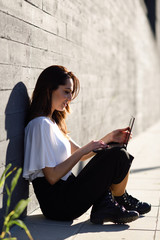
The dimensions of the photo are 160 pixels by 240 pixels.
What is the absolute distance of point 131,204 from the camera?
12.4ft

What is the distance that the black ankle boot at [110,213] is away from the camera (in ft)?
11.3

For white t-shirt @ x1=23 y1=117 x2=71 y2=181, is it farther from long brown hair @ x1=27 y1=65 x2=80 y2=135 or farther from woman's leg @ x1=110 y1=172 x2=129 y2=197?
woman's leg @ x1=110 y1=172 x2=129 y2=197

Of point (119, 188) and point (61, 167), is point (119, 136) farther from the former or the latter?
point (61, 167)

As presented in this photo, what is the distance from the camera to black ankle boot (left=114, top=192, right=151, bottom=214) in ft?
12.2

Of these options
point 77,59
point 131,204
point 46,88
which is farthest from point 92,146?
point 77,59

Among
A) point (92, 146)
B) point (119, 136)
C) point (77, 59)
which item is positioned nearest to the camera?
point (92, 146)

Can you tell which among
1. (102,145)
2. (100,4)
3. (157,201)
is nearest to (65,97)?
(102,145)

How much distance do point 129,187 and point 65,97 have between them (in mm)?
1912

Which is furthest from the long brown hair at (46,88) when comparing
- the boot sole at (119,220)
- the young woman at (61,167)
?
the boot sole at (119,220)

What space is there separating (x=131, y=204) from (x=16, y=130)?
1197 millimetres

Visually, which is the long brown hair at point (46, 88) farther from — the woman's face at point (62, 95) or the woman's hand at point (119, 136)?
the woman's hand at point (119, 136)

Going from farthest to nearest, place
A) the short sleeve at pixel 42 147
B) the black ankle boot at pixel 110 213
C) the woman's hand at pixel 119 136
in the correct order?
the woman's hand at pixel 119 136 < the black ankle boot at pixel 110 213 < the short sleeve at pixel 42 147

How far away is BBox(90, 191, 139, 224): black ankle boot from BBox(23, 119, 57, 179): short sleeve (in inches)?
20.9

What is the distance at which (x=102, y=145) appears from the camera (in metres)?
3.29
